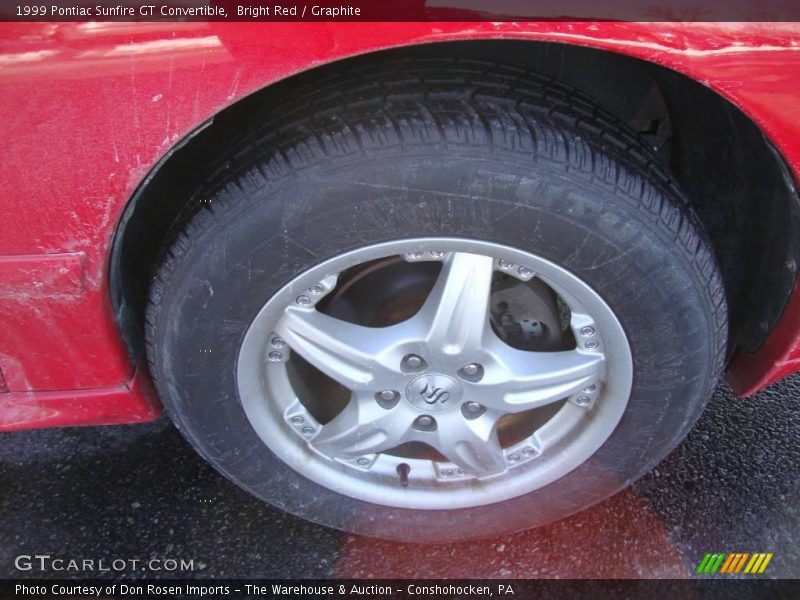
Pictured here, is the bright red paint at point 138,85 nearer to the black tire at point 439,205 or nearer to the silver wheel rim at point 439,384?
the black tire at point 439,205

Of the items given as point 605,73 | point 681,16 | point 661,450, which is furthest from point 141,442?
point 681,16

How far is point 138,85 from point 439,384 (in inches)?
35.2

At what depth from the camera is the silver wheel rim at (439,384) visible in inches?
59.2

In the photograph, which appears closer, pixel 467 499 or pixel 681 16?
pixel 681 16

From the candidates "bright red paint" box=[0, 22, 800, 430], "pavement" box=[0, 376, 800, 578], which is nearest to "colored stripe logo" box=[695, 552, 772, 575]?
"pavement" box=[0, 376, 800, 578]

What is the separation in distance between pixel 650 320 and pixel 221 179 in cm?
92

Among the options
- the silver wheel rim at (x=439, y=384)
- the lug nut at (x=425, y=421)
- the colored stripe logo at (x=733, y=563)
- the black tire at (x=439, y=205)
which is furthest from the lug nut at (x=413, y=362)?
the colored stripe logo at (x=733, y=563)

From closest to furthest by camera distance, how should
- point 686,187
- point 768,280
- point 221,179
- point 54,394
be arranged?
point 221,179 < point 54,394 < point 768,280 < point 686,187

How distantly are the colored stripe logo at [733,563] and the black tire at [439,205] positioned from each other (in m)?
0.60

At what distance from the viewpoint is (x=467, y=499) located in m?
1.86

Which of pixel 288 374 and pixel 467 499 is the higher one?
pixel 288 374

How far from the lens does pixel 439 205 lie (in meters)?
1.36

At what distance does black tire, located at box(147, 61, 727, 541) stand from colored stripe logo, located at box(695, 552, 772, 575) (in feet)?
1.95

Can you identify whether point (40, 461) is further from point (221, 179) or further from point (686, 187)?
point (686, 187)
